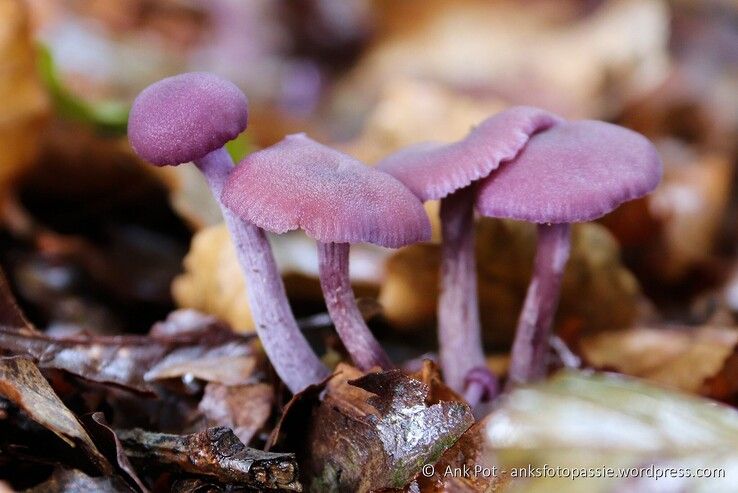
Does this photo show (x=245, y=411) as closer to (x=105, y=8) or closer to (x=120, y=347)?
(x=120, y=347)

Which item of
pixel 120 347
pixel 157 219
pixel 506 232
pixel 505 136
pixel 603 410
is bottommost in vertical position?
pixel 157 219

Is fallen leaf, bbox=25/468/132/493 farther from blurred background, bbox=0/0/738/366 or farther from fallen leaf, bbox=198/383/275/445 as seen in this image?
blurred background, bbox=0/0/738/366

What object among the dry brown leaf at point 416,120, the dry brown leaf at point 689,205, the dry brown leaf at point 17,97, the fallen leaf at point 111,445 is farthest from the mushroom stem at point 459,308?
the dry brown leaf at point 17,97

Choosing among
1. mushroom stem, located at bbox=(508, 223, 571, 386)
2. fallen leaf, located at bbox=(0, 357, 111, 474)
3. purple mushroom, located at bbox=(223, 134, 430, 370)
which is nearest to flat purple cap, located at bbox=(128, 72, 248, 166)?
purple mushroom, located at bbox=(223, 134, 430, 370)

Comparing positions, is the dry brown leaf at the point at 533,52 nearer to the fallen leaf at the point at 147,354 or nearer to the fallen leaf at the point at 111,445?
the fallen leaf at the point at 147,354

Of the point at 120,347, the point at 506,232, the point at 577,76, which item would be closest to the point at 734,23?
the point at 577,76

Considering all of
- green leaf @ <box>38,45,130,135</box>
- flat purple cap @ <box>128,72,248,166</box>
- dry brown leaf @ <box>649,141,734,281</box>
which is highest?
flat purple cap @ <box>128,72,248,166</box>
